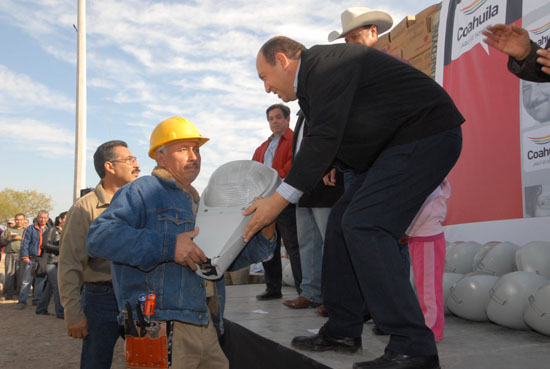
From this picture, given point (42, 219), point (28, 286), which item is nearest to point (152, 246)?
point (28, 286)

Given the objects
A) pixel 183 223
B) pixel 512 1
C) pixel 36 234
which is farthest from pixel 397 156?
pixel 36 234

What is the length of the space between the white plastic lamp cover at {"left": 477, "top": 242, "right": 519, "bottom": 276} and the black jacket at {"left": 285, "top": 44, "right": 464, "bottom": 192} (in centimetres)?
225

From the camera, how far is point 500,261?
12.4 feet

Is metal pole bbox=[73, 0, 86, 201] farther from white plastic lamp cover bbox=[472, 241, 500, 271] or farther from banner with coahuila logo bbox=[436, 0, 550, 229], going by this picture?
white plastic lamp cover bbox=[472, 241, 500, 271]

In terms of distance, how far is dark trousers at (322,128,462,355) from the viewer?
5.79ft

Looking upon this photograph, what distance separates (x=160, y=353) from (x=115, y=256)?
0.40 m

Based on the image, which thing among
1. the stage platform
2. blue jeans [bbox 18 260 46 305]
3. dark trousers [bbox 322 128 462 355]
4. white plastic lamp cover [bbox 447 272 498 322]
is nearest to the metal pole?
blue jeans [bbox 18 260 46 305]

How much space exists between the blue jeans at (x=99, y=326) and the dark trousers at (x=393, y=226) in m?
1.38

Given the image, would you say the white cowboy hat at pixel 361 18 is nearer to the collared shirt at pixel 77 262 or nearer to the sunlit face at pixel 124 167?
the sunlit face at pixel 124 167

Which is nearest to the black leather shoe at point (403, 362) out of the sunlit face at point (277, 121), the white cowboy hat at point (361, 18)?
the white cowboy hat at point (361, 18)

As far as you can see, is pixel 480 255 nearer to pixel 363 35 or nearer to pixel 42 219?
pixel 363 35

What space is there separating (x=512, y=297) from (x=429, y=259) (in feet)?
2.67

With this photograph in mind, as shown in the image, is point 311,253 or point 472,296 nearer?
point 472,296

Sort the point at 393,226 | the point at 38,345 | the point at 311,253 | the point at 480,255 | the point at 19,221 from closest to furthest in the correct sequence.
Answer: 1. the point at 393,226
2. the point at 311,253
3. the point at 480,255
4. the point at 38,345
5. the point at 19,221
